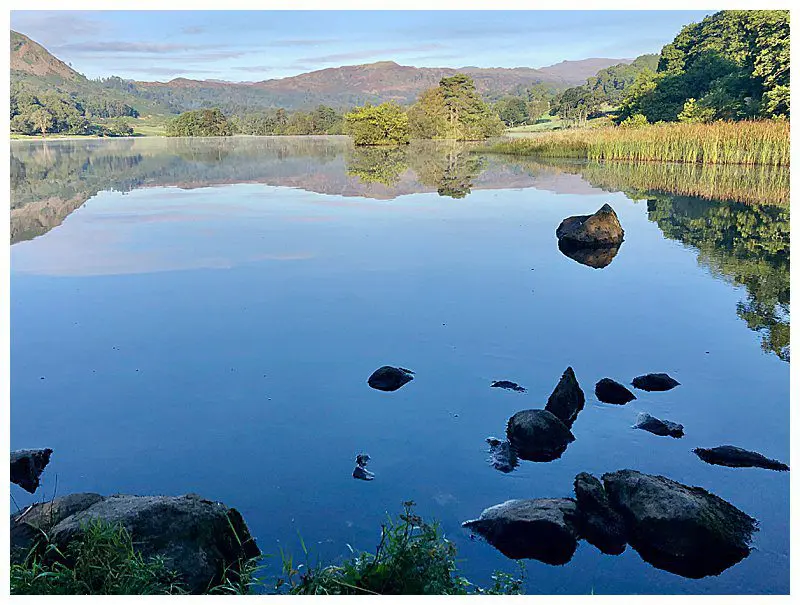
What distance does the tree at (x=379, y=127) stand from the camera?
2249 inches

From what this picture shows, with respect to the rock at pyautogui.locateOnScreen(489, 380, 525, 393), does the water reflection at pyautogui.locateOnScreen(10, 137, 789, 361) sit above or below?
above

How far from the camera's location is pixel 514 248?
12594 millimetres

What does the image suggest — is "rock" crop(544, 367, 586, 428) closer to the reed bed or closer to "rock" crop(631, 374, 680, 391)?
"rock" crop(631, 374, 680, 391)

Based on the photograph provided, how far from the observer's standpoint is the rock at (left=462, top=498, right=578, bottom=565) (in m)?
3.85

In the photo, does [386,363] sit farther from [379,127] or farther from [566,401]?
[379,127]

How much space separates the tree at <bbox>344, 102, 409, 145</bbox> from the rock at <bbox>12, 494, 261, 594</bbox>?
54892mm

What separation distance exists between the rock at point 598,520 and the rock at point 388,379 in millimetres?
2115

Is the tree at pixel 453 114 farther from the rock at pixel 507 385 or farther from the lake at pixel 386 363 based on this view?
the rock at pixel 507 385

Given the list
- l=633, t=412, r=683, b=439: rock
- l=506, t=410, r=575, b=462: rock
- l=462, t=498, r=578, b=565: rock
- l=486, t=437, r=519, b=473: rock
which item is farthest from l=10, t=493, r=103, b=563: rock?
l=633, t=412, r=683, b=439: rock

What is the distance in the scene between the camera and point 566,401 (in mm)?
5445

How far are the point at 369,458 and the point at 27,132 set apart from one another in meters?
→ 102

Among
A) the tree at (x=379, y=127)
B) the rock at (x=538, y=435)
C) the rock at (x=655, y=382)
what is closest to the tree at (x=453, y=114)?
the tree at (x=379, y=127)
